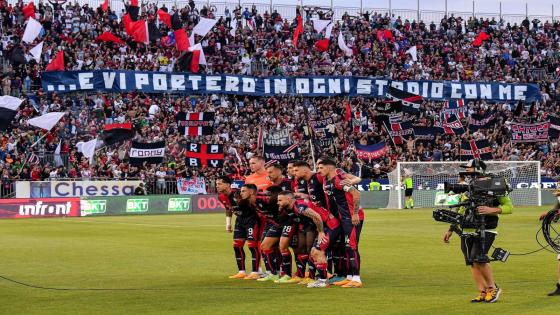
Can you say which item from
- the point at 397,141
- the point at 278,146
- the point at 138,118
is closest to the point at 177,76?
the point at 138,118

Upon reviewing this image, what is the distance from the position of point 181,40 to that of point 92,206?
13.3 m

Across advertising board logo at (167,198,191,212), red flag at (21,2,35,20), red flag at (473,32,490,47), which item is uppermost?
red flag at (21,2,35,20)

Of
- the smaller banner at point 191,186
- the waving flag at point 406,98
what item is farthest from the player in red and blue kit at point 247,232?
the waving flag at point 406,98

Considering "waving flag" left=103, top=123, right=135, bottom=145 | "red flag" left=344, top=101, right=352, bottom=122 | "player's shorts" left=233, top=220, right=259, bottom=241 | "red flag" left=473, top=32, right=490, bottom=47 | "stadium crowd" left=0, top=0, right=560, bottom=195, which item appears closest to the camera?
"player's shorts" left=233, top=220, right=259, bottom=241

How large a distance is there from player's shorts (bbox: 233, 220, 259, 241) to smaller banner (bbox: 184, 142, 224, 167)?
31242 mm

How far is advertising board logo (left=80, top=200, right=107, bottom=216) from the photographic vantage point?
4738 centimetres

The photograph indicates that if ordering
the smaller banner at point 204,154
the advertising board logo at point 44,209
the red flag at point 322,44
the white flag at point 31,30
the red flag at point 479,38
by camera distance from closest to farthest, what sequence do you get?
the advertising board logo at point 44,209 < the smaller banner at point 204,154 < the white flag at point 31,30 < the red flag at point 322,44 < the red flag at point 479,38

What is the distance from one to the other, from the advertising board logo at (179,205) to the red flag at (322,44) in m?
17.6

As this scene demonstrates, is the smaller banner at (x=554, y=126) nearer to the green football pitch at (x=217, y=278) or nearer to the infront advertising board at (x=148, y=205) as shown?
the infront advertising board at (x=148, y=205)

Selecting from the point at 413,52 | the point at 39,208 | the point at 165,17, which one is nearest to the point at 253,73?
the point at 165,17

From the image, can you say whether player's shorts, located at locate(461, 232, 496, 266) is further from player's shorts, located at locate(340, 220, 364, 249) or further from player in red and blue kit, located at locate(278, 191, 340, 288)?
player in red and blue kit, located at locate(278, 191, 340, 288)

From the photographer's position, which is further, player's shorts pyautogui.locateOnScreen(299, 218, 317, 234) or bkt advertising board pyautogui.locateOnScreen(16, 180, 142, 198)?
bkt advertising board pyautogui.locateOnScreen(16, 180, 142, 198)

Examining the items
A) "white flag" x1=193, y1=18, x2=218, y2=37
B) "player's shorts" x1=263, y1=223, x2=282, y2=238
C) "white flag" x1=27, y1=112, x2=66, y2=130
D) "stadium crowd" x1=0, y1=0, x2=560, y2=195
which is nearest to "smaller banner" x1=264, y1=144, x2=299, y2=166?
"stadium crowd" x1=0, y1=0, x2=560, y2=195

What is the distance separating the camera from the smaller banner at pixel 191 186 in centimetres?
4972
